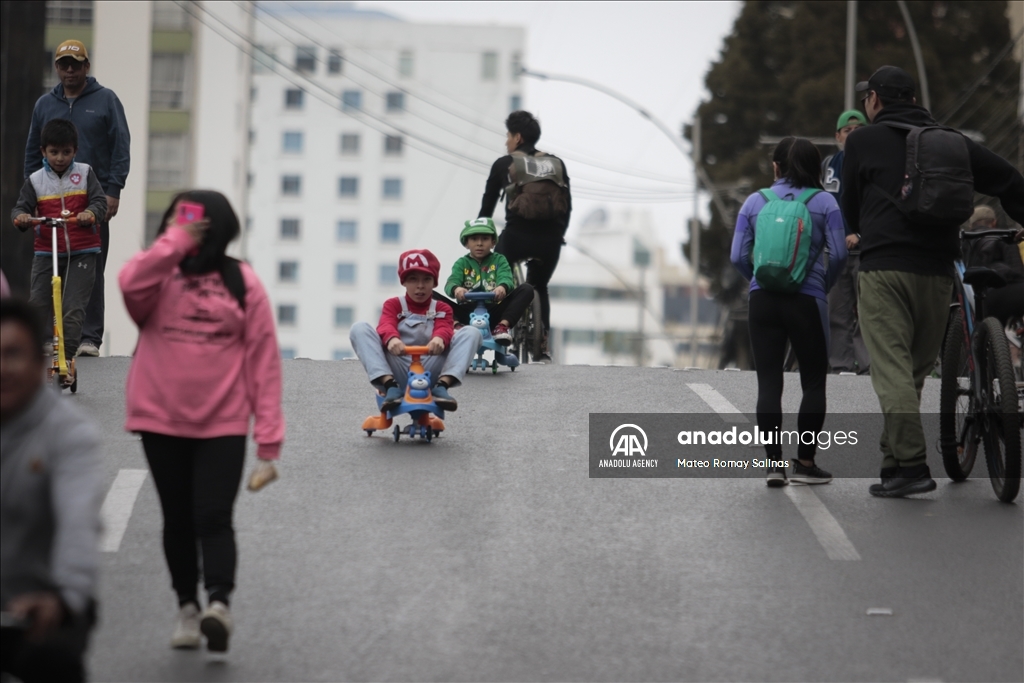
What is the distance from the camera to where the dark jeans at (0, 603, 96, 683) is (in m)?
4.28

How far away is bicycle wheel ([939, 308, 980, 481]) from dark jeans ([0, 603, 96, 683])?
6191 mm

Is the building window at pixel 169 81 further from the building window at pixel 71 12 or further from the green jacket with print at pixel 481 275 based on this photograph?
the green jacket with print at pixel 481 275

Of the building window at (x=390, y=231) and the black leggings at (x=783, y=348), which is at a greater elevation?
the building window at (x=390, y=231)

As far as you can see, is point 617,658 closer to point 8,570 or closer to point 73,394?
point 8,570

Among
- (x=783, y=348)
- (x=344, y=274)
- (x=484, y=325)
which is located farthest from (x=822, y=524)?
(x=344, y=274)

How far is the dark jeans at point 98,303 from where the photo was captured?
12516 mm

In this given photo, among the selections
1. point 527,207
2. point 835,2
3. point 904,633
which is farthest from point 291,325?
point 904,633

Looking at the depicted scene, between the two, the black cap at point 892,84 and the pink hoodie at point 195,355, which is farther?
the black cap at point 892,84

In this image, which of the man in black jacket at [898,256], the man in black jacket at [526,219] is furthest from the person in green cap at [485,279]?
the man in black jacket at [898,256]

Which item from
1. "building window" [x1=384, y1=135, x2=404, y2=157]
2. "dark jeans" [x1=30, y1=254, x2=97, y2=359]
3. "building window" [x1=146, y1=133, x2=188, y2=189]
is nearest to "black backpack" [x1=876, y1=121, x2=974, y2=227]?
"dark jeans" [x1=30, y1=254, x2=97, y2=359]

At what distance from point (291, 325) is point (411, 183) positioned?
554 inches

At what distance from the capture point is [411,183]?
127500 millimetres

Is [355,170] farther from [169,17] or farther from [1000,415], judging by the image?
[1000,415]

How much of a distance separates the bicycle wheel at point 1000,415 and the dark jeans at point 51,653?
569cm
